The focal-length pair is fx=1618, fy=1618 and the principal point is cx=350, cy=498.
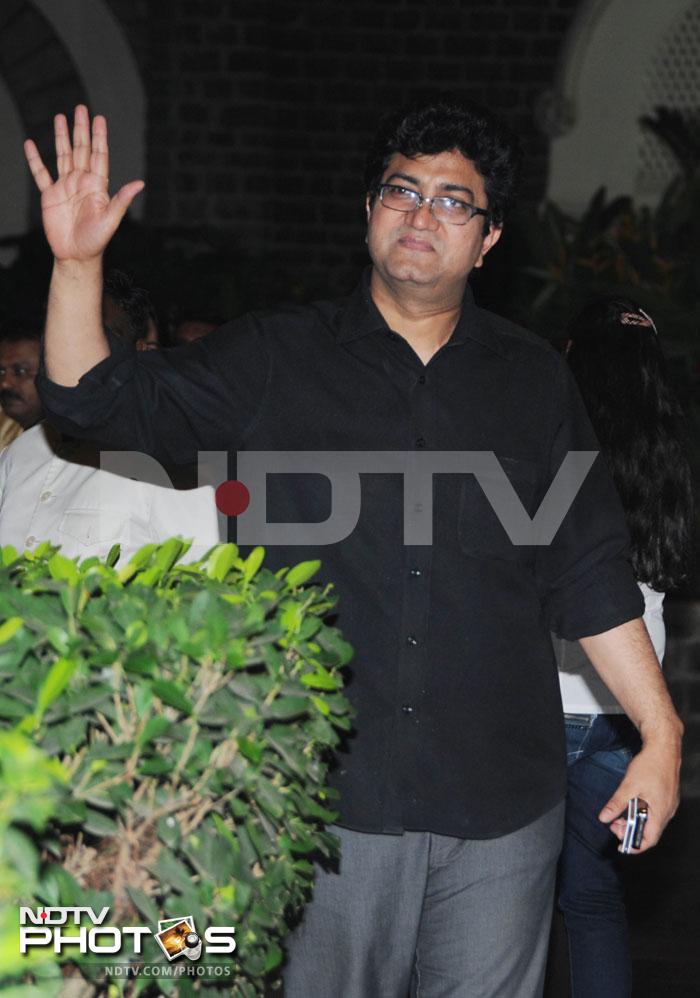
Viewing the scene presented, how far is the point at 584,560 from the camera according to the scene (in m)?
2.98

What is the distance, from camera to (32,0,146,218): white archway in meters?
9.66

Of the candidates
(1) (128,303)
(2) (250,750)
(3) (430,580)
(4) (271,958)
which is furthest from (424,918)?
(1) (128,303)

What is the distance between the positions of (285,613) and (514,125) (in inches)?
315

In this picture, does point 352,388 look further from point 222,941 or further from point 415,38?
point 415,38

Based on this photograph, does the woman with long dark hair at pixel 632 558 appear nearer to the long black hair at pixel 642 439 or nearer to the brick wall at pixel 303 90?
the long black hair at pixel 642 439

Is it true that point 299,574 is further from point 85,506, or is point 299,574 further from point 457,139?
point 85,506

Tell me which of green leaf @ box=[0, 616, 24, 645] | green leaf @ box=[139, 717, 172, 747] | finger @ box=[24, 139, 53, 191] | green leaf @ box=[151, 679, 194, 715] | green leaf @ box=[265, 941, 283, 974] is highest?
finger @ box=[24, 139, 53, 191]

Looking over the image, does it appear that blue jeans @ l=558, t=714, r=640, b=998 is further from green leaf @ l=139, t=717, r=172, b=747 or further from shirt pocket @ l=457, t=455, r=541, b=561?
green leaf @ l=139, t=717, r=172, b=747

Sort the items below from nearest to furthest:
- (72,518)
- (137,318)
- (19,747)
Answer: (19,747)
(72,518)
(137,318)

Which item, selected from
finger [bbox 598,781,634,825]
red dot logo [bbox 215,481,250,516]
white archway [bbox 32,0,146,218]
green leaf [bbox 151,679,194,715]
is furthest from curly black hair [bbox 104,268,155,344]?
white archway [bbox 32,0,146,218]

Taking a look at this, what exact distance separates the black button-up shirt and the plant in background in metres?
0.58

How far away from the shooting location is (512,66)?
32.0 ft

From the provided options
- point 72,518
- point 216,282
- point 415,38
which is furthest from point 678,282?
point 72,518

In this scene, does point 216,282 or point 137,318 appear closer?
point 137,318
